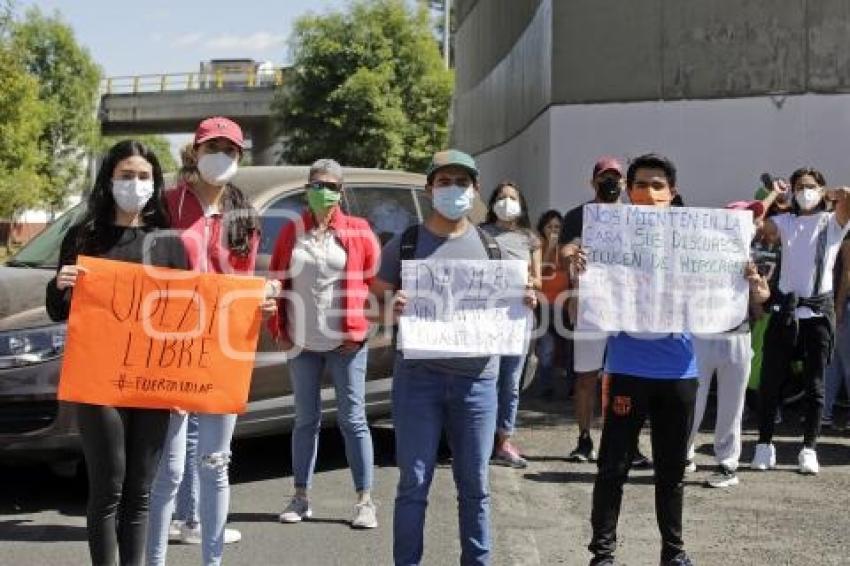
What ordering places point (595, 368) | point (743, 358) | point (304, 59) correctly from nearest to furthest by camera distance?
point (743, 358) → point (595, 368) → point (304, 59)

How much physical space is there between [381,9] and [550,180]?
28337 mm

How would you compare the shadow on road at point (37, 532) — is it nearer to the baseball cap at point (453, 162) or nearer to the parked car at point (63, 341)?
the parked car at point (63, 341)

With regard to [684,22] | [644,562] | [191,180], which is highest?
[684,22]

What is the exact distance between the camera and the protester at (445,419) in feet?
15.6

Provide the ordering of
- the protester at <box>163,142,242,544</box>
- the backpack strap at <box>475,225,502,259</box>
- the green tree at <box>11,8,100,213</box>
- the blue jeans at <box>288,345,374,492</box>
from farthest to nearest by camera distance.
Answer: the green tree at <box>11,8,100,213</box> → the blue jeans at <box>288,345,374,492</box> → the protester at <box>163,142,242,544</box> → the backpack strap at <box>475,225,502,259</box>

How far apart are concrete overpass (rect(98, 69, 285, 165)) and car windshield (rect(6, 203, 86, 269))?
47.2 meters

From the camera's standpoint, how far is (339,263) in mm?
6156

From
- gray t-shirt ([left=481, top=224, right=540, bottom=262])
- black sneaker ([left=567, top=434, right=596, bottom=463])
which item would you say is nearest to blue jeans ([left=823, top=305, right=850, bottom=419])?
black sneaker ([left=567, top=434, right=596, bottom=463])

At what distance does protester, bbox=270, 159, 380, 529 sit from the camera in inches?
241

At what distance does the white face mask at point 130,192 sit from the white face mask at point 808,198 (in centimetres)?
465

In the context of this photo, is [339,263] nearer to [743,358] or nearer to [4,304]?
[4,304]

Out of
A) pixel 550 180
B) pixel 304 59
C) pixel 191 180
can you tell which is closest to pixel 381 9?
pixel 304 59

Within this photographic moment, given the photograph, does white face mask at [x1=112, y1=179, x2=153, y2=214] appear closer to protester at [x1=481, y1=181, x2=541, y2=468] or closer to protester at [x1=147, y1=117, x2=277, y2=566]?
protester at [x1=147, y1=117, x2=277, y2=566]

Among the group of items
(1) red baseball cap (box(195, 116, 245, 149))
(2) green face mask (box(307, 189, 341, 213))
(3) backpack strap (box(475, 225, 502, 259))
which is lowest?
(3) backpack strap (box(475, 225, 502, 259))
